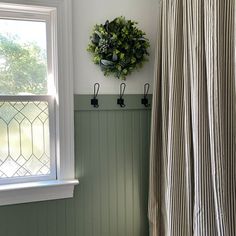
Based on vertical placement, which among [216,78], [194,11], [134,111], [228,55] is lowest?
[134,111]

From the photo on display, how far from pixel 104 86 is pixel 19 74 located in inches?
21.6

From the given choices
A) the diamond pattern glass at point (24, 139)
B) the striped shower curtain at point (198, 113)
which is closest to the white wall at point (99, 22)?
the striped shower curtain at point (198, 113)

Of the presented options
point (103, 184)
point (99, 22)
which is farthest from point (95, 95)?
point (103, 184)

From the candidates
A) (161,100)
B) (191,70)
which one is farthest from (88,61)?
(191,70)

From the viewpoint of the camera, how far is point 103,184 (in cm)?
184

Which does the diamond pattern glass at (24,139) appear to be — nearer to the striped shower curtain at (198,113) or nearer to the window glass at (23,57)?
the window glass at (23,57)

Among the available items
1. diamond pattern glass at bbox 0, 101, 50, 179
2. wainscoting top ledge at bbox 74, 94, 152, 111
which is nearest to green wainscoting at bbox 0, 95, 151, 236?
wainscoting top ledge at bbox 74, 94, 152, 111

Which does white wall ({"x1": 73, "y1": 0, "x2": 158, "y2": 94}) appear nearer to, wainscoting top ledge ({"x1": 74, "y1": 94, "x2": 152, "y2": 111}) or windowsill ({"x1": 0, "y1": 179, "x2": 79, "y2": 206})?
wainscoting top ledge ({"x1": 74, "y1": 94, "x2": 152, "y2": 111})

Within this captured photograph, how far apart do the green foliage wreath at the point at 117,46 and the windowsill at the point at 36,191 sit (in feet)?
2.57

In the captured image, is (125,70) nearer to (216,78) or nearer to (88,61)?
(88,61)

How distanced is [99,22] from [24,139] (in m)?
0.91

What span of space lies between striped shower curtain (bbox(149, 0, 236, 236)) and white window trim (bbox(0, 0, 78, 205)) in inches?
22.6

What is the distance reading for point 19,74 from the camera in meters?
1.69

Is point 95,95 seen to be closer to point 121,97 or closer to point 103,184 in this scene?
point 121,97
